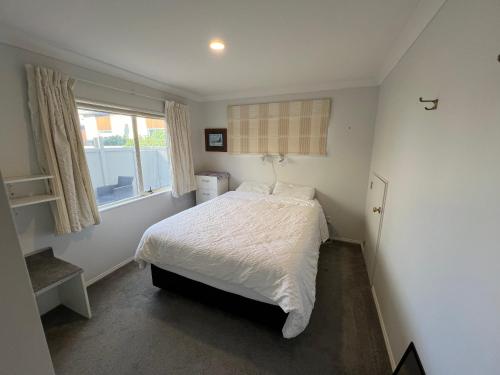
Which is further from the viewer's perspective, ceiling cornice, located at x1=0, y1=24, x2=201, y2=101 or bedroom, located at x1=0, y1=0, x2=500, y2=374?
ceiling cornice, located at x1=0, y1=24, x2=201, y2=101

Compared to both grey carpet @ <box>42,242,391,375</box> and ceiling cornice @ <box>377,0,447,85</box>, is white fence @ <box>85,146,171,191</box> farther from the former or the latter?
ceiling cornice @ <box>377,0,447,85</box>

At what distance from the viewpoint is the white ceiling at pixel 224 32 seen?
1297 mm

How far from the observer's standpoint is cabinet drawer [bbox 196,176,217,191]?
3600mm

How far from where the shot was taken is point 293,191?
10.6ft

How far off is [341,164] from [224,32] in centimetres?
232

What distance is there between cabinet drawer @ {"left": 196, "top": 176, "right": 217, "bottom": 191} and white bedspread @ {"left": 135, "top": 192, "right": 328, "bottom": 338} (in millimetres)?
1029

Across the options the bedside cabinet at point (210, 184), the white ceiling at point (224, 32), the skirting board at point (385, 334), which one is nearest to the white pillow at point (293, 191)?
the bedside cabinet at point (210, 184)

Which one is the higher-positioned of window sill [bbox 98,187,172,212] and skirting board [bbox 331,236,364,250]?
window sill [bbox 98,187,172,212]

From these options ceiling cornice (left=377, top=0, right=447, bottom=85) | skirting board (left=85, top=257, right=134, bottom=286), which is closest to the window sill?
skirting board (left=85, top=257, right=134, bottom=286)

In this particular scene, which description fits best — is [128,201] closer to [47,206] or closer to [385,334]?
[47,206]

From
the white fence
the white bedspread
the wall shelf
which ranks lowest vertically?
the white bedspread

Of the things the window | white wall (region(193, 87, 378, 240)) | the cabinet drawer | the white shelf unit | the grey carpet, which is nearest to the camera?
the grey carpet

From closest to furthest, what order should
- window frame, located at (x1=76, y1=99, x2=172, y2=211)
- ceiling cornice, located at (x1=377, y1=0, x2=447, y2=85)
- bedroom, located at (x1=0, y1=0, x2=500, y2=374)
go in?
1. bedroom, located at (x1=0, y1=0, x2=500, y2=374)
2. ceiling cornice, located at (x1=377, y1=0, x2=447, y2=85)
3. window frame, located at (x1=76, y1=99, x2=172, y2=211)

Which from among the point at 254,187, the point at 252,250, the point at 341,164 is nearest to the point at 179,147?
the point at 254,187
